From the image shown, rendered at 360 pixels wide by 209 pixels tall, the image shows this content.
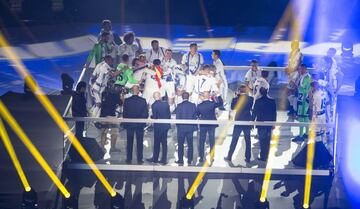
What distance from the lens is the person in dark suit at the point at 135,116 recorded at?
1411 centimetres

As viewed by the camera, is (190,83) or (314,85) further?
(190,83)

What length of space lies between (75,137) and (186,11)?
53.7 ft

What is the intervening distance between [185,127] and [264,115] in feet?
5.67

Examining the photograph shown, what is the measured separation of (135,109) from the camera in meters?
14.1

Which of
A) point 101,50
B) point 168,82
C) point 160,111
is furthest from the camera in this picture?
point 101,50

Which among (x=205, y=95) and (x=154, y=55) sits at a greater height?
(x=154, y=55)

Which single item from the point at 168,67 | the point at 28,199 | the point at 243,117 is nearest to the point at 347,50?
the point at 168,67

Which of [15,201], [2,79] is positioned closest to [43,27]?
[2,79]

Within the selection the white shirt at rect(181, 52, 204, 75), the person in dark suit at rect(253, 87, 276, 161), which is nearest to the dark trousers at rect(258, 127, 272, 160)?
the person in dark suit at rect(253, 87, 276, 161)

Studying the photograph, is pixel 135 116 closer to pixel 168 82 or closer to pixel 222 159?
pixel 168 82

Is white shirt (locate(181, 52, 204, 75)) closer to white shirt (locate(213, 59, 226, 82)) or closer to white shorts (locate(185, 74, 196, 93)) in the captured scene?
white shirt (locate(213, 59, 226, 82))

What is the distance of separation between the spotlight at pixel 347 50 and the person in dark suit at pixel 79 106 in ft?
38.3

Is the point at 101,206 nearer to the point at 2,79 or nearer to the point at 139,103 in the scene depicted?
the point at 139,103

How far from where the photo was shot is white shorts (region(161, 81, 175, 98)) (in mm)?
15419
